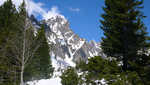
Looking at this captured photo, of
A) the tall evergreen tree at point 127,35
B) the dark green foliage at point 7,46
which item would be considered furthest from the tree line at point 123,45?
the dark green foliage at point 7,46

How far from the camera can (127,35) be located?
468 inches

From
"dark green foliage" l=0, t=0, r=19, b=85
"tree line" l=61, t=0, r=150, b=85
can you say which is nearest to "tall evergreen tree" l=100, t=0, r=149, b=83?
"tree line" l=61, t=0, r=150, b=85

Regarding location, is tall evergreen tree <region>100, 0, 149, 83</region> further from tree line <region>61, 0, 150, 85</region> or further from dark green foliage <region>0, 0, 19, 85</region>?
dark green foliage <region>0, 0, 19, 85</region>

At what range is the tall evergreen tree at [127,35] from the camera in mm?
11438

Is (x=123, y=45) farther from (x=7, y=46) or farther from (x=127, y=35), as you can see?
(x=7, y=46)

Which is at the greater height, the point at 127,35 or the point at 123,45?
the point at 127,35

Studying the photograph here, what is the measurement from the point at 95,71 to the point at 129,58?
10.2 ft

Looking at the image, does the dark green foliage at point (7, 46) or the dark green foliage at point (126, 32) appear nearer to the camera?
the dark green foliage at point (126, 32)

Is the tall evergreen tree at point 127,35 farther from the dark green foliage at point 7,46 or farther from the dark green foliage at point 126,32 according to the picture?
the dark green foliage at point 7,46

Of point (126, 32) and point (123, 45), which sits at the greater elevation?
point (126, 32)

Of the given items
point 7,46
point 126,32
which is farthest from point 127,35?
point 7,46

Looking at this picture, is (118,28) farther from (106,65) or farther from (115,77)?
(115,77)

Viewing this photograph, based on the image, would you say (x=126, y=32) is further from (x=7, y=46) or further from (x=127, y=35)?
(x=7, y=46)

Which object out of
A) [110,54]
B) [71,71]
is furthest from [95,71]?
[71,71]
